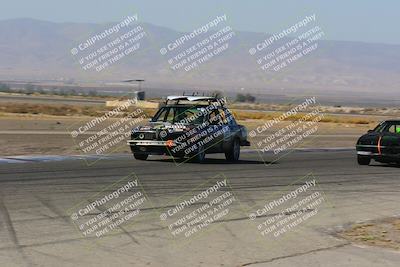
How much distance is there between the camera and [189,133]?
63.9 feet

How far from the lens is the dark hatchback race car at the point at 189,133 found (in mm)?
19500

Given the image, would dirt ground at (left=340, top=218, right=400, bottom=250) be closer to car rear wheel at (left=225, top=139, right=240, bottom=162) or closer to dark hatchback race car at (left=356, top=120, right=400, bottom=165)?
dark hatchback race car at (left=356, top=120, right=400, bottom=165)

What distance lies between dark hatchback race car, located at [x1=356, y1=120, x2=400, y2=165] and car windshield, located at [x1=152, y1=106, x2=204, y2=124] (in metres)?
4.77

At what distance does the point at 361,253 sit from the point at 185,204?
13.4 ft

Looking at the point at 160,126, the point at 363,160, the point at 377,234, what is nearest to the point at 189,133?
the point at 160,126

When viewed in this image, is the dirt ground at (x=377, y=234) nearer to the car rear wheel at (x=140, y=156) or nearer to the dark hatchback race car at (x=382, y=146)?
the dark hatchback race car at (x=382, y=146)

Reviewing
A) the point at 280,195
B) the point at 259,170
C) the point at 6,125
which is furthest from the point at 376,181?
the point at 6,125

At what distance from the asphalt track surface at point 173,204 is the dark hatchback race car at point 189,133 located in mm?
460

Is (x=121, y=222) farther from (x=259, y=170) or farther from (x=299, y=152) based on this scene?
(x=299, y=152)

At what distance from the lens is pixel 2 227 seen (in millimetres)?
9484

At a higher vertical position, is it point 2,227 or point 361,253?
point 2,227

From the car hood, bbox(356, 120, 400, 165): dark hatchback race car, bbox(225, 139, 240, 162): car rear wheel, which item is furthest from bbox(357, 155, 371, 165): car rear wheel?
the car hood

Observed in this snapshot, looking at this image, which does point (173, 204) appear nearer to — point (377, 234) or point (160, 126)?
point (377, 234)

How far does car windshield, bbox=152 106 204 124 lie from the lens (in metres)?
20.2
